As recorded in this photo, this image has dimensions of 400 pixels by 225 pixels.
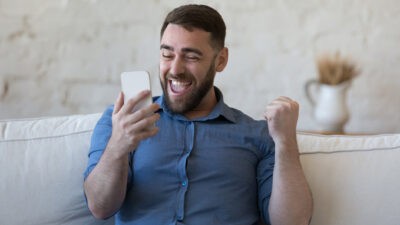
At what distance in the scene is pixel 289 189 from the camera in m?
1.09

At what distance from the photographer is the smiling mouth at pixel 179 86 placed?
120 cm

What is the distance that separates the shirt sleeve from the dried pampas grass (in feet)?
1.54

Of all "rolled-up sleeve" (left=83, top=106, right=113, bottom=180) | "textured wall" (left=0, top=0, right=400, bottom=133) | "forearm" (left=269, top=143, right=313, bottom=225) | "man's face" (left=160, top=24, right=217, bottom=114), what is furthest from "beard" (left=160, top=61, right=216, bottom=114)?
"textured wall" (left=0, top=0, right=400, bottom=133)

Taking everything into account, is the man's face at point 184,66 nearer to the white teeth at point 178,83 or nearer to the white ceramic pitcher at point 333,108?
the white teeth at point 178,83

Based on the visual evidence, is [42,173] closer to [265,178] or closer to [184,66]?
[184,66]

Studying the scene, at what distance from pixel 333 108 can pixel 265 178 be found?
526 millimetres

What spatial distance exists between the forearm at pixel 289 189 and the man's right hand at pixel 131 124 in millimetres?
330

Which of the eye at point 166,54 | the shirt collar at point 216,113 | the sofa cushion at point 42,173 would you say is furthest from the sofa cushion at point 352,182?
the sofa cushion at point 42,173

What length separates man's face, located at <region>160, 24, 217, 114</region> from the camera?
3.84 ft

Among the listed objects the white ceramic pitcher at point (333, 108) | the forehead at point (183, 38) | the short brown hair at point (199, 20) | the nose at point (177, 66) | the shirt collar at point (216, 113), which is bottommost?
the white ceramic pitcher at point (333, 108)

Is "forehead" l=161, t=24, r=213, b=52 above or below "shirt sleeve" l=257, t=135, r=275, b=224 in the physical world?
above

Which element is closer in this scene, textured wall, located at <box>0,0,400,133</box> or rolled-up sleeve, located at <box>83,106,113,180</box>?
rolled-up sleeve, located at <box>83,106,113,180</box>

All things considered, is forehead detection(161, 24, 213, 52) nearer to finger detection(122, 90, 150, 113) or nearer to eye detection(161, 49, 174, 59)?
eye detection(161, 49, 174, 59)

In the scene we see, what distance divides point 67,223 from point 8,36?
736mm
